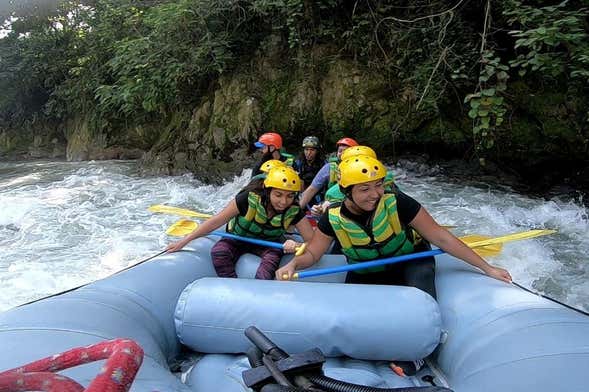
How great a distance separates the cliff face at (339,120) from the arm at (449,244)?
322 centimetres

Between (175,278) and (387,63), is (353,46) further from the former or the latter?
(175,278)

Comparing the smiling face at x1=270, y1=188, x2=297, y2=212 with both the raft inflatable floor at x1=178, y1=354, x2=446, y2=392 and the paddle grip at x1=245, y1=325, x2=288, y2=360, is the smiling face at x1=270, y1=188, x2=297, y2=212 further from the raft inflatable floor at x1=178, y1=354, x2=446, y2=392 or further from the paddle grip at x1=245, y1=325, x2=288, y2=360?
the paddle grip at x1=245, y1=325, x2=288, y2=360

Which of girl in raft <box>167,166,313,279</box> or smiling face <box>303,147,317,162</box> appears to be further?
smiling face <box>303,147,317,162</box>

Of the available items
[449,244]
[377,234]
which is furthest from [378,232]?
[449,244]

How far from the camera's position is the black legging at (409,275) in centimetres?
213

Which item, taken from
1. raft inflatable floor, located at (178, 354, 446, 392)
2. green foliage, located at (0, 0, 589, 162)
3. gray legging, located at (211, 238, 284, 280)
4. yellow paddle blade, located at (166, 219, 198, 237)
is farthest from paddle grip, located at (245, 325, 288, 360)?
green foliage, located at (0, 0, 589, 162)

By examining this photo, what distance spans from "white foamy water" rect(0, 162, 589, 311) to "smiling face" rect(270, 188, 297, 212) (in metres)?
2.11

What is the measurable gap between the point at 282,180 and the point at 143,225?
11.1ft

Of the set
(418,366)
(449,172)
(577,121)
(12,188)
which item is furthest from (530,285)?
(12,188)

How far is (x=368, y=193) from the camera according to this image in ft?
6.76

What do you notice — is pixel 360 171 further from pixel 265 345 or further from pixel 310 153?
pixel 310 153

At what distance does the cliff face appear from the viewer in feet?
18.1

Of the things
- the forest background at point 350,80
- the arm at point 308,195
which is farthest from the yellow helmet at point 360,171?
the forest background at point 350,80

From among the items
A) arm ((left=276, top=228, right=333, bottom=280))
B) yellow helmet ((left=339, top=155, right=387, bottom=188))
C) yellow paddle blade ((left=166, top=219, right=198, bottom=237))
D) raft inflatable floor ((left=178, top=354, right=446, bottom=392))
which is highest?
yellow helmet ((left=339, top=155, right=387, bottom=188))
